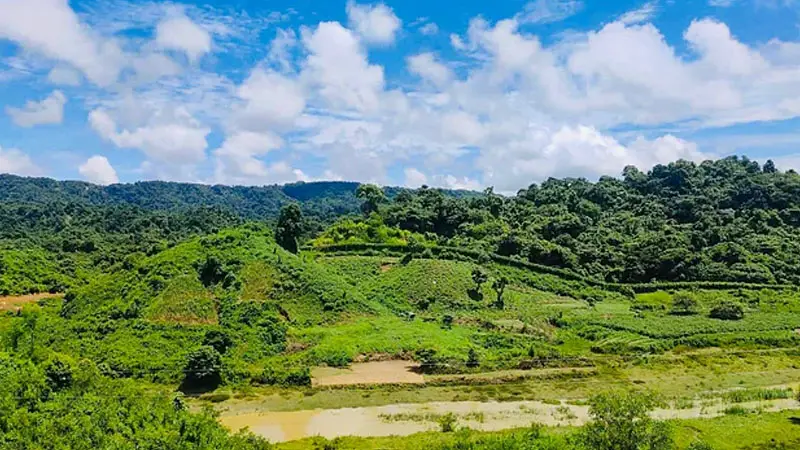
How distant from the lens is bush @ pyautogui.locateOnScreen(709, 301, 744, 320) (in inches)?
2611

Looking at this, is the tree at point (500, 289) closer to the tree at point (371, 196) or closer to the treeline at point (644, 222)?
the treeline at point (644, 222)

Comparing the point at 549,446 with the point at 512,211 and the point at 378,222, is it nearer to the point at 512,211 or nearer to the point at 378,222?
the point at 378,222

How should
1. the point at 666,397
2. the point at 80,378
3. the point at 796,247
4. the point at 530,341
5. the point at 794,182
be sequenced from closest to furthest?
the point at 80,378 → the point at 666,397 → the point at 530,341 → the point at 796,247 → the point at 794,182

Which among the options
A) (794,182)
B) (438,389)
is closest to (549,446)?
(438,389)

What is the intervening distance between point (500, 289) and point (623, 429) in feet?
142

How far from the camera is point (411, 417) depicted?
39.7 m

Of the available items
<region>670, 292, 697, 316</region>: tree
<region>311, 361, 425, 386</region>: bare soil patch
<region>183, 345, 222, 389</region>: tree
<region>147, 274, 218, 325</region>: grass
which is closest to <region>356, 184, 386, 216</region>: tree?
<region>147, 274, 218, 325</region>: grass

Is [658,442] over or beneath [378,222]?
beneath

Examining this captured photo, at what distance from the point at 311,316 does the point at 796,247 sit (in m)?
72.7

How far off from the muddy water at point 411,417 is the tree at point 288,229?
116ft

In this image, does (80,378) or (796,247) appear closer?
(80,378)

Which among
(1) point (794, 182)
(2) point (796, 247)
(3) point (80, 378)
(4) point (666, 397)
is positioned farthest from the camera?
(1) point (794, 182)

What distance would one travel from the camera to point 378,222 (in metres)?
91.8

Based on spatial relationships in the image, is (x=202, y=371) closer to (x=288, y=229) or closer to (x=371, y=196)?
(x=288, y=229)
